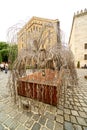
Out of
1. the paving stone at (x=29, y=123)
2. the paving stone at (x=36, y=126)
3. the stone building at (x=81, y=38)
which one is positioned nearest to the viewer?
the paving stone at (x=36, y=126)

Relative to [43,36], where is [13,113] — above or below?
below

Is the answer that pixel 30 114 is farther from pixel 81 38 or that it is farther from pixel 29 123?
pixel 81 38

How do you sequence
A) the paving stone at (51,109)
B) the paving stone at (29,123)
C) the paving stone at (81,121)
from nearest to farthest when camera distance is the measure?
the paving stone at (29,123), the paving stone at (81,121), the paving stone at (51,109)

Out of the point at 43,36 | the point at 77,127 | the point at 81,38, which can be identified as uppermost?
the point at 81,38

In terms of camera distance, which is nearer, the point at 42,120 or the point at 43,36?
the point at 42,120

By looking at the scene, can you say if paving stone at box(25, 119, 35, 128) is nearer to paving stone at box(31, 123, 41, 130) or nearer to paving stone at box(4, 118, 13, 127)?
paving stone at box(31, 123, 41, 130)

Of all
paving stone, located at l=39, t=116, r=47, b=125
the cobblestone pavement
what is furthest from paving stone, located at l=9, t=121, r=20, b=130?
paving stone, located at l=39, t=116, r=47, b=125

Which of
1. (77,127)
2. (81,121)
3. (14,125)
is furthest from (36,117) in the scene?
(81,121)

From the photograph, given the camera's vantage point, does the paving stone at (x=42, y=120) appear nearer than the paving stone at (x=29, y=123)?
No

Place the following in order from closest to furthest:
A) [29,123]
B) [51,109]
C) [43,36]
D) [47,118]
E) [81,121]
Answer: [29,123] → [81,121] → [47,118] → [51,109] → [43,36]

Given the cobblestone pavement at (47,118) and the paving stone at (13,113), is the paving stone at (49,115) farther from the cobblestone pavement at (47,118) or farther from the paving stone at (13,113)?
the paving stone at (13,113)

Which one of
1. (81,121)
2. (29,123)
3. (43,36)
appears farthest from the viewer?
(43,36)

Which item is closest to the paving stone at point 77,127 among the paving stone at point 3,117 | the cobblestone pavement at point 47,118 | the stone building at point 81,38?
the cobblestone pavement at point 47,118

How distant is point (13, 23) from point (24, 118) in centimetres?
294
